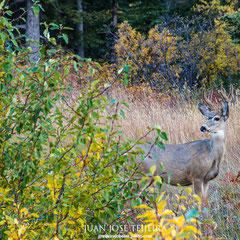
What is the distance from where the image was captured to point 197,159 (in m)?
4.60

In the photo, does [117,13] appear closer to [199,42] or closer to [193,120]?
[199,42]

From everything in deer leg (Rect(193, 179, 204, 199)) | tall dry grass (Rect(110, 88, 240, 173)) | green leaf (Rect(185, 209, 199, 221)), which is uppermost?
green leaf (Rect(185, 209, 199, 221))

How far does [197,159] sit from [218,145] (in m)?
0.36

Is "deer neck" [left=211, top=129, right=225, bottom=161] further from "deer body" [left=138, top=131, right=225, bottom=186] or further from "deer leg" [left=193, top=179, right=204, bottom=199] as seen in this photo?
"deer leg" [left=193, top=179, right=204, bottom=199]

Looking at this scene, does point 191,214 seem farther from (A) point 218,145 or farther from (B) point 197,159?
(A) point 218,145

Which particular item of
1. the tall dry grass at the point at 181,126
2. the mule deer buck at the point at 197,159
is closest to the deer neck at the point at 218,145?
the mule deer buck at the point at 197,159

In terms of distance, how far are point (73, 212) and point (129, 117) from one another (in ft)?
18.8

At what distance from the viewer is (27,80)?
7.25 feet

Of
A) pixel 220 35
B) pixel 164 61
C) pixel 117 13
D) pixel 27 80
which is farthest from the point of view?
pixel 117 13

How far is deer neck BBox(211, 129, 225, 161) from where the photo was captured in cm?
463

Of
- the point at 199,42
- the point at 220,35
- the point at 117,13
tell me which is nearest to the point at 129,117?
the point at 199,42

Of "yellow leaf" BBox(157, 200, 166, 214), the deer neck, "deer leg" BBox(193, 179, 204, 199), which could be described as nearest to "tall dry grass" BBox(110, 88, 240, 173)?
the deer neck

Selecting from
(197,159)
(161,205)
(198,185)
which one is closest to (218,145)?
(197,159)

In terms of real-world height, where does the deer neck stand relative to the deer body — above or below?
above
